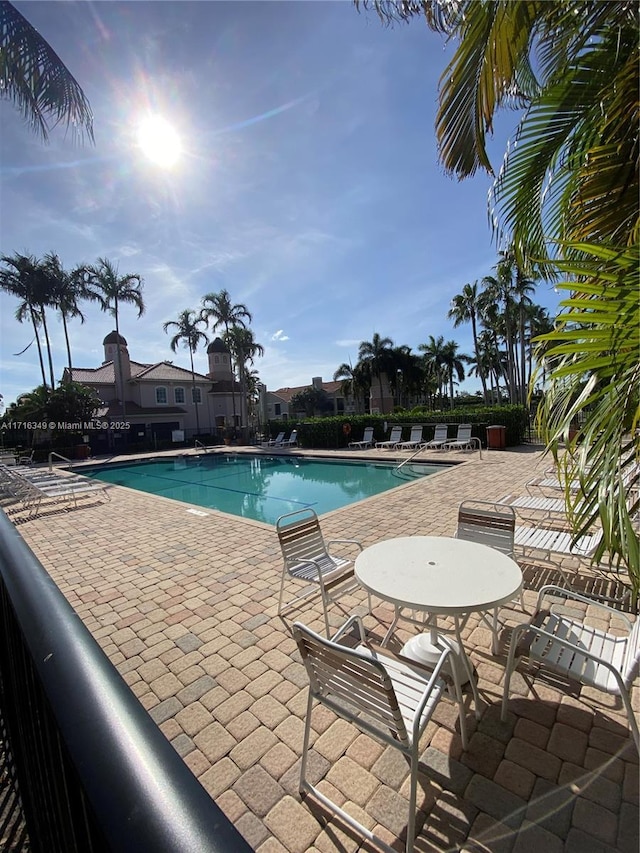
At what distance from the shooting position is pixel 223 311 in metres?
28.7

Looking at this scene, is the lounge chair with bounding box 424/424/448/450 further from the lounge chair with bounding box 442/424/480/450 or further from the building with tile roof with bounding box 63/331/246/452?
the building with tile roof with bounding box 63/331/246/452

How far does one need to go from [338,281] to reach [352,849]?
692 inches

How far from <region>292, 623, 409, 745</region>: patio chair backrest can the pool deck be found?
20.9 inches

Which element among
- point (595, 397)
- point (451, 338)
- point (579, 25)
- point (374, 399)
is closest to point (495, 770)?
point (595, 397)

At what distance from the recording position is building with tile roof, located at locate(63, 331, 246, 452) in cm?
2770

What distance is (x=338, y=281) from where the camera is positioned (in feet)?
56.0

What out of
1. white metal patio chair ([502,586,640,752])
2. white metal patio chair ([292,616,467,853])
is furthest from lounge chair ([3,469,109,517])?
white metal patio chair ([502,586,640,752])

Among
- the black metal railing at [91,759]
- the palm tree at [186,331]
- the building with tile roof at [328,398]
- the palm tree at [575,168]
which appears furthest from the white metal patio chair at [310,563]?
the building with tile roof at [328,398]

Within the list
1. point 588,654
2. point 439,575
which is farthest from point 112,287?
point 588,654

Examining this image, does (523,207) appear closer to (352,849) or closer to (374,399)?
(352,849)

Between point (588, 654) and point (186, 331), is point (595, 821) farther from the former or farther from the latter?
point (186, 331)

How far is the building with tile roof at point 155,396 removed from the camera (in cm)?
2770

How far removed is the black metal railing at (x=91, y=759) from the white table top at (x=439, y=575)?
1.85 meters

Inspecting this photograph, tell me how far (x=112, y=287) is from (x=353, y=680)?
30529 millimetres
